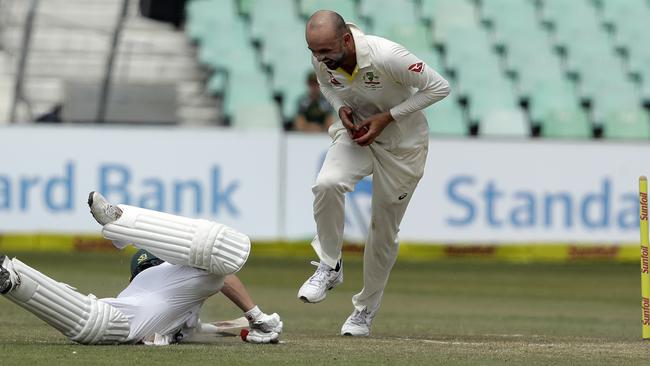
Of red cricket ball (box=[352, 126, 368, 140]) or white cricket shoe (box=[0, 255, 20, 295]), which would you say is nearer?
white cricket shoe (box=[0, 255, 20, 295])

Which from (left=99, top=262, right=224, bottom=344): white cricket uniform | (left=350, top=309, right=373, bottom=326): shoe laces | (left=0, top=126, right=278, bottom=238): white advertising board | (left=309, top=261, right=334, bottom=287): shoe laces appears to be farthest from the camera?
(left=0, top=126, right=278, bottom=238): white advertising board

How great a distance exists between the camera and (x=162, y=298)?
21.2ft

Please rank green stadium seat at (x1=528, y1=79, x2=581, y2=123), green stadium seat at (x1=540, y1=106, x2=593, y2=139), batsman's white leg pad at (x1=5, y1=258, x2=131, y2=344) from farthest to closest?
1. green stadium seat at (x1=528, y1=79, x2=581, y2=123)
2. green stadium seat at (x1=540, y1=106, x2=593, y2=139)
3. batsman's white leg pad at (x1=5, y1=258, x2=131, y2=344)

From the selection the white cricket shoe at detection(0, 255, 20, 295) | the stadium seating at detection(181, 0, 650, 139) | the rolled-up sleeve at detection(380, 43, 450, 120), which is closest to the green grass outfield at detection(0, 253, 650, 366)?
the white cricket shoe at detection(0, 255, 20, 295)

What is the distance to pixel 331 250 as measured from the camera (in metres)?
7.62

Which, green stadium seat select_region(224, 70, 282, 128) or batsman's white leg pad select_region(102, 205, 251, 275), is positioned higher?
batsman's white leg pad select_region(102, 205, 251, 275)

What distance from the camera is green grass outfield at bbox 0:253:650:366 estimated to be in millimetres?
6098

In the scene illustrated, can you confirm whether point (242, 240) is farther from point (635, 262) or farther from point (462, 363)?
point (635, 262)

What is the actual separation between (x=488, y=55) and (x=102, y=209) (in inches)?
534

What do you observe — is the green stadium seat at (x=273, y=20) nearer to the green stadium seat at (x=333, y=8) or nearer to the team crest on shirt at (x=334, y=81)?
the green stadium seat at (x=333, y=8)

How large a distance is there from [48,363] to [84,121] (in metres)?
10.1

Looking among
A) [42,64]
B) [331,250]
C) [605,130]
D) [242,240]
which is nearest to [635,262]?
[605,130]

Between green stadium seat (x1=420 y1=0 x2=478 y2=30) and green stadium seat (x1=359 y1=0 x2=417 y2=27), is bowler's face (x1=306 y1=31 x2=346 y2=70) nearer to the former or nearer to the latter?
green stadium seat (x1=359 y1=0 x2=417 y2=27)

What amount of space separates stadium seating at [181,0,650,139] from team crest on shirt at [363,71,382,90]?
9445 mm
